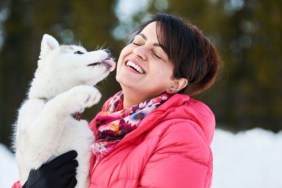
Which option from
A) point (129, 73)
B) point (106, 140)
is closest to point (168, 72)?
point (129, 73)

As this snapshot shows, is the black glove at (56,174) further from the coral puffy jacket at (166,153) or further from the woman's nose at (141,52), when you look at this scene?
the woman's nose at (141,52)

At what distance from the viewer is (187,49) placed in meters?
2.46

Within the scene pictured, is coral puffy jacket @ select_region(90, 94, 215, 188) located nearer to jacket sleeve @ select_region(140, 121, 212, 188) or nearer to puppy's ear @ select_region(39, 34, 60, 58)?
jacket sleeve @ select_region(140, 121, 212, 188)

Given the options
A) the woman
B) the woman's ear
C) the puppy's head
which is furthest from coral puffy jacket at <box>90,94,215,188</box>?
the puppy's head

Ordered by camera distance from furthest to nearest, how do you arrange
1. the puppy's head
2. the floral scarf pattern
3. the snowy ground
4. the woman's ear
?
the snowy ground < the puppy's head < the woman's ear < the floral scarf pattern

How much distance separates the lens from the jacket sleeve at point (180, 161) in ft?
6.88

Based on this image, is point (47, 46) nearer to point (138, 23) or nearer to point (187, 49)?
point (187, 49)

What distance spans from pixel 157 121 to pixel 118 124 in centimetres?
24

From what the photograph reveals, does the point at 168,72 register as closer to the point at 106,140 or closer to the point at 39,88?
the point at 106,140

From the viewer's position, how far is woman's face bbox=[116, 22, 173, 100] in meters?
2.44

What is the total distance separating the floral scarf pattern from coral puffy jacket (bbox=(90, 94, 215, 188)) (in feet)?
0.24

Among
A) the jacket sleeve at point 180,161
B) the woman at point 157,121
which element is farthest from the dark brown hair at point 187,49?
the jacket sleeve at point 180,161

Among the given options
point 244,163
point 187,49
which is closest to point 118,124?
point 187,49

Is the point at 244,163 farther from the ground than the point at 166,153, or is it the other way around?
the point at 166,153
